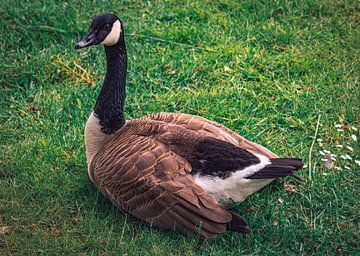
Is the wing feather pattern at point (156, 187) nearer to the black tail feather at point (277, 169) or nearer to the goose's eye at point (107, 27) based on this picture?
the black tail feather at point (277, 169)

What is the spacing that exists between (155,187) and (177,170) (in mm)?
210

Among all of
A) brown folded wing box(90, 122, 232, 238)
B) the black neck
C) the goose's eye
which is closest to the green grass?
brown folded wing box(90, 122, 232, 238)

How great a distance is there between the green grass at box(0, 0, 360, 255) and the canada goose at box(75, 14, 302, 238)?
209 millimetres

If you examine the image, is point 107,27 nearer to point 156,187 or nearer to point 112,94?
point 112,94

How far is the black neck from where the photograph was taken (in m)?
4.70

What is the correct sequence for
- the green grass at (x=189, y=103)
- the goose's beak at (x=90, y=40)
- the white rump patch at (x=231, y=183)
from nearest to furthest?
the white rump patch at (x=231, y=183) < the green grass at (x=189, y=103) < the goose's beak at (x=90, y=40)

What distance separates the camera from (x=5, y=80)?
20.2ft

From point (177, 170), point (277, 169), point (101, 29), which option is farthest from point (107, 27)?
point (277, 169)

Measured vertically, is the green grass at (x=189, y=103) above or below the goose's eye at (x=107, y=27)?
below

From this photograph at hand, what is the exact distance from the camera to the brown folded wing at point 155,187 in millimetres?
4012

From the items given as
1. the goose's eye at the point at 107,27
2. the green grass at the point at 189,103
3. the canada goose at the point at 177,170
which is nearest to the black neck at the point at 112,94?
the canada goose at the point at 177,170

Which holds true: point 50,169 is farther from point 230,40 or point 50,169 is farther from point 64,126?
point 230,40

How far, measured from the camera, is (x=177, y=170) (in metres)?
4.14

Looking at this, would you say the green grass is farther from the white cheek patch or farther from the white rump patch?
the white cheek patch
